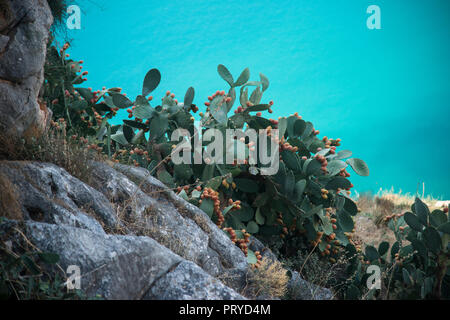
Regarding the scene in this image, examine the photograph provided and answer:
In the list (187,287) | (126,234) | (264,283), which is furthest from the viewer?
(264,283)

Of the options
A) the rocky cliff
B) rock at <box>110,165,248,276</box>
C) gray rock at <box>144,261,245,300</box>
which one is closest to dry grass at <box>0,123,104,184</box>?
the rocky cliff

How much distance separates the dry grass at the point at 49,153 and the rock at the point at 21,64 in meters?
0.17

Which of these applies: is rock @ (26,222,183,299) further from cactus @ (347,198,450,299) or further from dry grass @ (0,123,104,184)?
cactus @ (347,198,450,299)

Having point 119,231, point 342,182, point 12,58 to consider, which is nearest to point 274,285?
point 119,231

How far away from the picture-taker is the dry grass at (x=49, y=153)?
368cm

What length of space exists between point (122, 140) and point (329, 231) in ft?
10.2

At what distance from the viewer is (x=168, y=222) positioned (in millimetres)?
4004

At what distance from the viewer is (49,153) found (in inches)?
149

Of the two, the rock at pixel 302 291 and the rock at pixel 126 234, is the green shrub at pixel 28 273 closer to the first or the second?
the rock at pixel 126 234

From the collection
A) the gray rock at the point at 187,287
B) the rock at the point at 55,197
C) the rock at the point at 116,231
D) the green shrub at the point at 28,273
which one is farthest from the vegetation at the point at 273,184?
the green shrub at the point at 28,273

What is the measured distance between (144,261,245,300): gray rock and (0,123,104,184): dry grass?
63.2 inches

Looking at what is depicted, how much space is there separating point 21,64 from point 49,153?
34.9 inches

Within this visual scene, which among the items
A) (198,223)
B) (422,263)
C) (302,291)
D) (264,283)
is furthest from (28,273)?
(422,263)

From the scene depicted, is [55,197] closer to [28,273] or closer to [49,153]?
[49,153]
